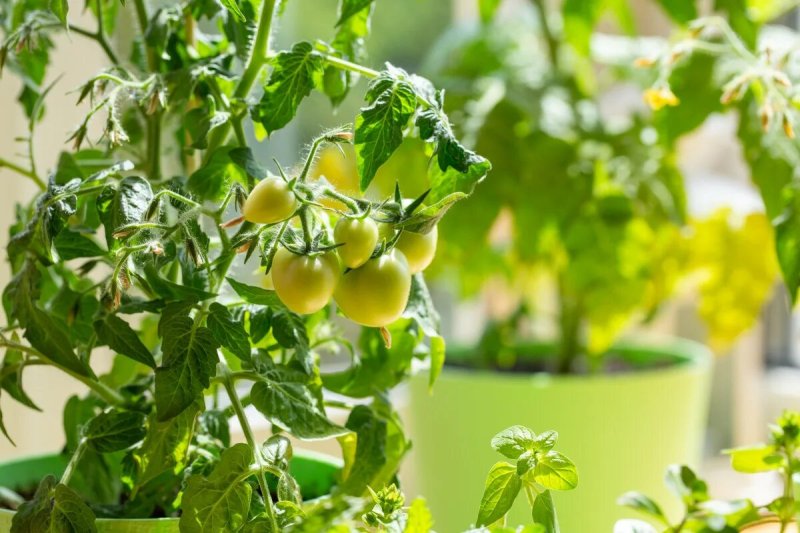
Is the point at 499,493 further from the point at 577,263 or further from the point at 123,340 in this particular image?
the point at 577,263

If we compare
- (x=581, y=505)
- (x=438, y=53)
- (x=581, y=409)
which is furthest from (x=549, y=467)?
(x=438, y=53)

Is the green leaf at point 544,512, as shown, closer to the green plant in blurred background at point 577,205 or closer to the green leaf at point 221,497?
the green leaf at point 221,497

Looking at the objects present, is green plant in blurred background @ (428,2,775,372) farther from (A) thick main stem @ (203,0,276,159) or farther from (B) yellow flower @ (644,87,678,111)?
(A) thick main stem @ (203,0,276,159)

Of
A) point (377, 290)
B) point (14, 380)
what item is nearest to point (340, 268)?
point (377, 290)

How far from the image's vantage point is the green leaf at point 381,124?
0.38m

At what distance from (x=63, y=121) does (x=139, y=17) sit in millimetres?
362

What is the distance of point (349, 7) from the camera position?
1.51 feet

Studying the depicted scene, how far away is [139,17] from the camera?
1.78 ft

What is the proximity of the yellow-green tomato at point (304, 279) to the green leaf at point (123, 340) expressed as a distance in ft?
0.32

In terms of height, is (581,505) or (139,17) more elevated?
(139,17)

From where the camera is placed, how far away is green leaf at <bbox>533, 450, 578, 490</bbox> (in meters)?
0.40

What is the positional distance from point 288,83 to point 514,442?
0.18 metres

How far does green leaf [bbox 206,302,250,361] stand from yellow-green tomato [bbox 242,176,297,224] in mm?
71

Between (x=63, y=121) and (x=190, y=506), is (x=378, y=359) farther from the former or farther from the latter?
(x=63, y=121)
